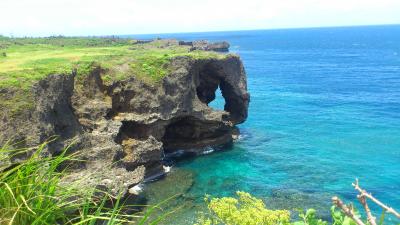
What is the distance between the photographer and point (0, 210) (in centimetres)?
640

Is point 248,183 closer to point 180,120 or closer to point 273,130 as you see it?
point 180,120

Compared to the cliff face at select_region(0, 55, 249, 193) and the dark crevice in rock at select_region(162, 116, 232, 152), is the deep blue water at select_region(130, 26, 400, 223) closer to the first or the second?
the dark crevice in rock at select_region(162, 116, 232, 152)

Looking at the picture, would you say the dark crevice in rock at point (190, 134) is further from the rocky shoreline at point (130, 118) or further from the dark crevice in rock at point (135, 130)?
the dark crevice in rock at point (135, 130)

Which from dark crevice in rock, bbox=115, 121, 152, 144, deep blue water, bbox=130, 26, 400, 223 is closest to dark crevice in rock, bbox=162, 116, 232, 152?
deep blue water, bbox=130, 26, 400, 223

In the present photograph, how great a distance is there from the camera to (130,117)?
42375mm

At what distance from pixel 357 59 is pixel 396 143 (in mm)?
91265

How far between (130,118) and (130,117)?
0.45 ft

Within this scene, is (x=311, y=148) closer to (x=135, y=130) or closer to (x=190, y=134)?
(x=190, y=134)

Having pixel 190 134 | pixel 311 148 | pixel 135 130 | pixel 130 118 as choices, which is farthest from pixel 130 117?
pixel 311 148

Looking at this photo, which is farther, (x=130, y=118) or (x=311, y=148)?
(x=311, y=148)

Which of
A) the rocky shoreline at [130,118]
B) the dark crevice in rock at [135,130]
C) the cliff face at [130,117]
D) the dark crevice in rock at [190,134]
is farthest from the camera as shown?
the dark crevice in rock at [190,134]

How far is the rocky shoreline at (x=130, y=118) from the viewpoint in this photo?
32.3m

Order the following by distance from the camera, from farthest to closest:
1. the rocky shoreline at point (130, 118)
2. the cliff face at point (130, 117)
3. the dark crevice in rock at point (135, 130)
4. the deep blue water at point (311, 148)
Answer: the dark crevice in rock at point (135, 130), the deep blue water at point (311, 148), the cliff face at point (130, 117), the rocky shoreline at point (130, 118)

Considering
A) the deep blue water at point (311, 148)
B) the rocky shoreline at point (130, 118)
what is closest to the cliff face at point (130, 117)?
the rocky shoreline at point (130, 118)
